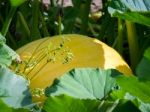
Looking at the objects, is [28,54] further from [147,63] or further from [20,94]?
[147,63]

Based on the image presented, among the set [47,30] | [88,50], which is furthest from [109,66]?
[47,30]

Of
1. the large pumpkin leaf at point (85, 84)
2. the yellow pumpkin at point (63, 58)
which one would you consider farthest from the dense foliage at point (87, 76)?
the yellow pumpkin at point (63, 58)

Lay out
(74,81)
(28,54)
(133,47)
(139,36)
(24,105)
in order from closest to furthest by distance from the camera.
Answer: (24,105)
(74,81)
(28,54)
(133,47)
(139,36)

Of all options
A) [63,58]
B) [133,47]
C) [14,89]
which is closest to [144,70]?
[14,89]

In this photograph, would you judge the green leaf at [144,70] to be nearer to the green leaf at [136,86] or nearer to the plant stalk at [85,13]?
the green leaf at [136,86]

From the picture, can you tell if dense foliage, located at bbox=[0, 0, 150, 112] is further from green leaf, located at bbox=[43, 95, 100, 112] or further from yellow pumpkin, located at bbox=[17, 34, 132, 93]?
yellow pumpkin, located at bbox=[17, 34, 132, 93]

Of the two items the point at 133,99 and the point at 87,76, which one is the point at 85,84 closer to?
the point at 87,76

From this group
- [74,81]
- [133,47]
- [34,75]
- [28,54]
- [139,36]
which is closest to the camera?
[74,81]
